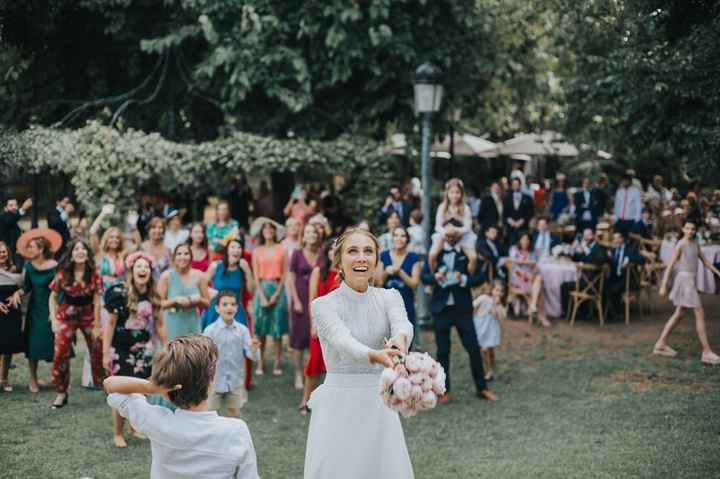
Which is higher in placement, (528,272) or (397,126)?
(397,126)

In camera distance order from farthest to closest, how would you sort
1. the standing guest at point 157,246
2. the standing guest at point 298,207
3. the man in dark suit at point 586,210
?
the man in dark suit at point 586,210 → the standing guest at point 298,207 → the standing guest at point 157,246

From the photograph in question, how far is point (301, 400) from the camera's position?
9.05 meters

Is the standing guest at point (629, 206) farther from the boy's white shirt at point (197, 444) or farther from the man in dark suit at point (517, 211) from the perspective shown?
the boy's white shirt at point (197, 444)

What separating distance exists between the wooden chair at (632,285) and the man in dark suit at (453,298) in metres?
5.22

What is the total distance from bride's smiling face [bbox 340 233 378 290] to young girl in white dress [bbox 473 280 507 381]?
17.8 feet

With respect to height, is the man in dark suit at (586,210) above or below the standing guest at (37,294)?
above

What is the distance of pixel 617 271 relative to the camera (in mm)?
13227

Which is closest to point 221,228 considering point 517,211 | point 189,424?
point 517,211

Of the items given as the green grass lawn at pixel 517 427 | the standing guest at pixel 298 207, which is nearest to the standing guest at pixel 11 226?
the green grass lawn at pixel 517 427

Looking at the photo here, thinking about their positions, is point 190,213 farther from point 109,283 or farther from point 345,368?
point 345,368

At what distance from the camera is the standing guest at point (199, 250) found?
Answer: 972 cm

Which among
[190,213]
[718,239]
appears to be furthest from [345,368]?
[190,213]

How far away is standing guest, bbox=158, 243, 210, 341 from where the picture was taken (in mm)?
7949

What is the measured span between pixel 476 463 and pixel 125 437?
320 cm
